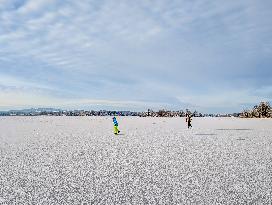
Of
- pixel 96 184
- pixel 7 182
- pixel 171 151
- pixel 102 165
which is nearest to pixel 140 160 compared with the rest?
pixel 102 165

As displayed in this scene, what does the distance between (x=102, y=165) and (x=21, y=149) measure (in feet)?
15.9

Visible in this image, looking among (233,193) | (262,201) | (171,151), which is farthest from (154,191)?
(171,151)

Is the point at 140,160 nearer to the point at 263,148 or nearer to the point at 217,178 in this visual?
the point at 217,178

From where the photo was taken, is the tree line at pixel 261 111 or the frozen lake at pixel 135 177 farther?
the tree line at pixel 261 111

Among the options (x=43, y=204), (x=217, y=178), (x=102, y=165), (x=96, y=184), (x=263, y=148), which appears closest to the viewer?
(x=43, y=204)

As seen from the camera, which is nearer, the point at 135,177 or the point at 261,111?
the point at 135,177

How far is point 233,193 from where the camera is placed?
6844 millimetres

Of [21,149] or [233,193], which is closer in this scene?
[233,193]

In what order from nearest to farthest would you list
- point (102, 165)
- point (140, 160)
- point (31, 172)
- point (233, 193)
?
point (233, 193)
point (31, 172)
point (102, 165)
point (140, 160)

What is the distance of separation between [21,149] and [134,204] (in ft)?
27.2

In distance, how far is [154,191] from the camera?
7004 mm

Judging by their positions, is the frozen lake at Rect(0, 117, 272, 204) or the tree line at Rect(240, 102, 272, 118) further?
the tree line at Rect(240, 102, 272, 118)

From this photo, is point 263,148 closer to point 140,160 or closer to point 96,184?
point 140,160

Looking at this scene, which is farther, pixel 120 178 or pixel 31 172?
pixel 31 172
